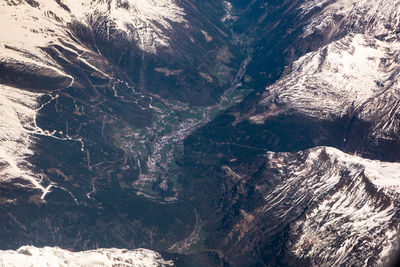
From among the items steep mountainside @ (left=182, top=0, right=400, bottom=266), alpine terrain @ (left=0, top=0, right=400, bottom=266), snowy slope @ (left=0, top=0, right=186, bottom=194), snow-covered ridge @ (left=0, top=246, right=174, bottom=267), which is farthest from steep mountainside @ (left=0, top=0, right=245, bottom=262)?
snow-covered ridge @ (left=0, top=246, right=174, bottom=267)

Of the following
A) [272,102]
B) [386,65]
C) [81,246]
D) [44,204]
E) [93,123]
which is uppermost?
[386,65]

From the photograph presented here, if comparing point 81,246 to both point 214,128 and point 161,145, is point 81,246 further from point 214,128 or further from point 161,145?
point 214,128

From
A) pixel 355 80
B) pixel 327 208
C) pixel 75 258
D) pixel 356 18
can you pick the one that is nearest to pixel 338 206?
pixel 327 208

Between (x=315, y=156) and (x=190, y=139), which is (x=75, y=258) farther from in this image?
(x=190, y=139)

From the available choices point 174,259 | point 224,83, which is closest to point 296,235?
point 174,259

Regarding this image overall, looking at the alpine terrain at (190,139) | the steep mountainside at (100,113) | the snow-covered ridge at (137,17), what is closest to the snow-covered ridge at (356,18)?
the alpine terrain at (190,139)

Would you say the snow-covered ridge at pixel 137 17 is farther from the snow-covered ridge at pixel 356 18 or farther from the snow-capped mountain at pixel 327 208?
the snow-capped mountain at pixel 327 208
